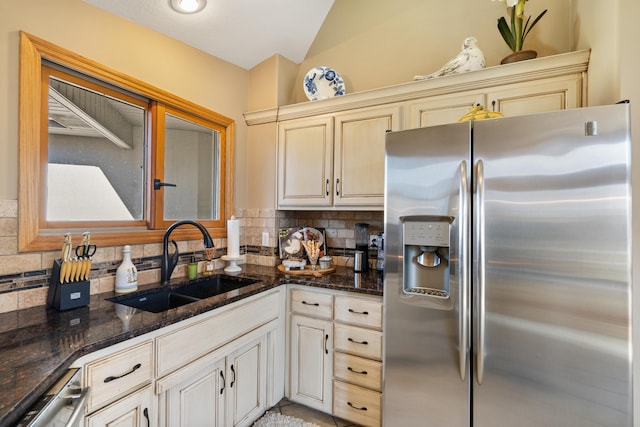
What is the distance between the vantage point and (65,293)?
1362mm

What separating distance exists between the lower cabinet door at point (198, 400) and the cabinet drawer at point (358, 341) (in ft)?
2.27

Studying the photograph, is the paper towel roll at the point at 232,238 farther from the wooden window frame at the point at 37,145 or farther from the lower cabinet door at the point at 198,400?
the lower cabinet door at the point at 198,400

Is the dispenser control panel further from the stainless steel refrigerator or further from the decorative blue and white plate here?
the decorative blue and white plate

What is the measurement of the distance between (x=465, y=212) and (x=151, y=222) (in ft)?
6.07

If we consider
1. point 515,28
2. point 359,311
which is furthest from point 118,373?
point 515,28

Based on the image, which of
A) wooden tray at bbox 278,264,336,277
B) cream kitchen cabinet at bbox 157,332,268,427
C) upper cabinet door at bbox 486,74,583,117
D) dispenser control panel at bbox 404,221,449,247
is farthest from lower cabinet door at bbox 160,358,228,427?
upper cabinet door at bbox 486,74,583,117

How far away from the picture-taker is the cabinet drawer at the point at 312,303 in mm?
1933

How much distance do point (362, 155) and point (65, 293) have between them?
5.98 feet

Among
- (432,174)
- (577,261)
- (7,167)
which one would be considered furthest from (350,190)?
(7,167)

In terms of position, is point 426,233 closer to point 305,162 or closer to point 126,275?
point 305,162

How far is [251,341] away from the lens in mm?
1792

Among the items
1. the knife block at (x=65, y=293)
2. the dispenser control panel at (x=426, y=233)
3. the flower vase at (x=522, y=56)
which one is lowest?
the knife block at (x=65, y=293)

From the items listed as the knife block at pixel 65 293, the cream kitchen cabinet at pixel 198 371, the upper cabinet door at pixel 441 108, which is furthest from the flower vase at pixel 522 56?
the knife block at pixel 65 293

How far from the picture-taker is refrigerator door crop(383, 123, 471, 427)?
136 centimetres
